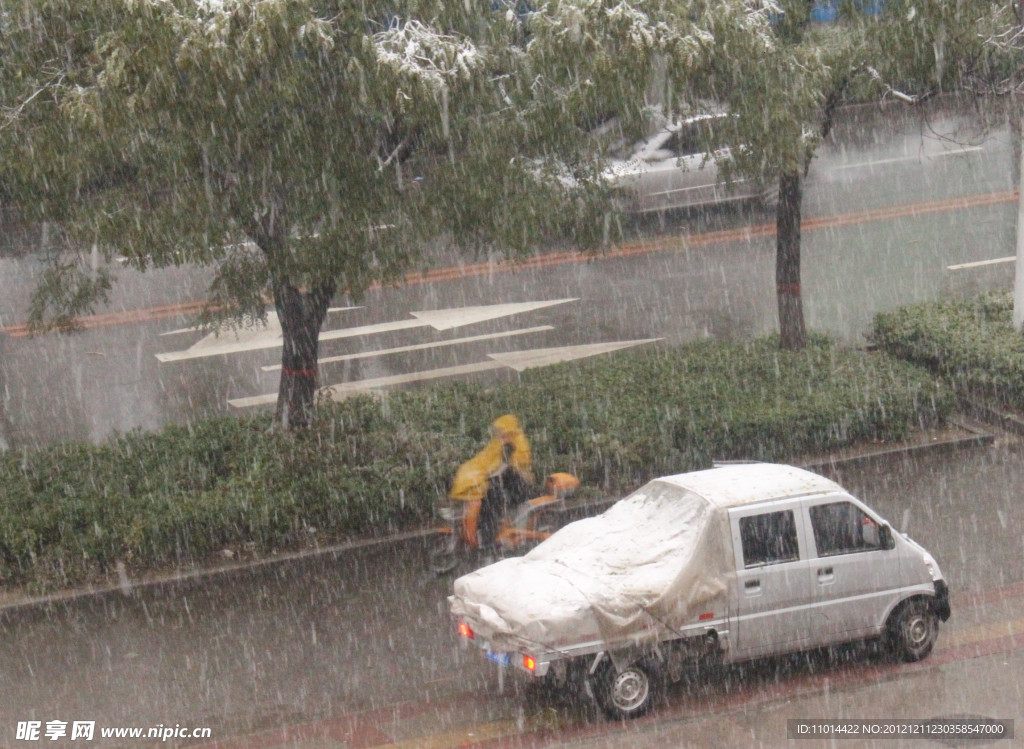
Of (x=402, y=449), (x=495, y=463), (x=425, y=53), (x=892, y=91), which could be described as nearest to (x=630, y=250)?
(x=892, y=91)

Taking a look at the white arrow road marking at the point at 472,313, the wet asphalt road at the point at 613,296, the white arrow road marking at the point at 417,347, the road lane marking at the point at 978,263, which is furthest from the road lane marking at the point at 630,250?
the road lane marking at the point at 978,263

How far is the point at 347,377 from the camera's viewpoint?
15.6 m

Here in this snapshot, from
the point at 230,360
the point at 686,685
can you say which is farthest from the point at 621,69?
the point at 230,360

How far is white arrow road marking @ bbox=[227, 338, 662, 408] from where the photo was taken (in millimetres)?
14961

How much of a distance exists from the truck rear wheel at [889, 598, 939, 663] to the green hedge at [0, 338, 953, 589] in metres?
3.64

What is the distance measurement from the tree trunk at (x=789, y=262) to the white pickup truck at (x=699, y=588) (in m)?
5.76

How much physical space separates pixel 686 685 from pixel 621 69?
14.8ft

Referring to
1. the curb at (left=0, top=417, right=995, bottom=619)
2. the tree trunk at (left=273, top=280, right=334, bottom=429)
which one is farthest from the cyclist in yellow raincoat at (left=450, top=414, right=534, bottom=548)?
the tree trunk at (left=273, top=280, right=334, bottom=429)

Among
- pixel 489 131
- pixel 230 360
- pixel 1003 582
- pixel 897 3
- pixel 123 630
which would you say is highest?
pixel 897 3

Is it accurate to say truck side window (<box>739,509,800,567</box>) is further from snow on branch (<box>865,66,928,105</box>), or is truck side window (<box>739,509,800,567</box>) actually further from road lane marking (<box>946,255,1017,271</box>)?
road lane marking (<box>946,255,1017,271</box>)

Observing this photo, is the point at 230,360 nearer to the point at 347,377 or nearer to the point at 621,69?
the point at 347,377

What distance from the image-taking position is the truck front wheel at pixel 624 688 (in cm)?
803

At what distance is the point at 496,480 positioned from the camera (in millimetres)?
10406

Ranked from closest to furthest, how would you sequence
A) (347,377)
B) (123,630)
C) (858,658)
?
(858,658)
(123,630)
(347,377)
